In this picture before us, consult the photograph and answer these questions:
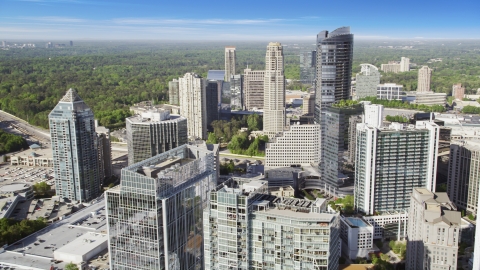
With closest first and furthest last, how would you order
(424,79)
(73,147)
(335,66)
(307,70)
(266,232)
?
(266,232) → (73,147) → (335,66) → (424,79) → (307,70)

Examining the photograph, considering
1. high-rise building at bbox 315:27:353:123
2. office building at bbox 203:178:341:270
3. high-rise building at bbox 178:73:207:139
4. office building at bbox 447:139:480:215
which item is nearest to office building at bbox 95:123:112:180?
high-rise building at bbox 178:73:207:139

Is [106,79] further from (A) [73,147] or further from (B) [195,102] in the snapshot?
(A) [73,147]

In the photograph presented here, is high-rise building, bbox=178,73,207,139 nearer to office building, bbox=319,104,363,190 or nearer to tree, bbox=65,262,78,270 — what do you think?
office building, bbox=319,104,363,190

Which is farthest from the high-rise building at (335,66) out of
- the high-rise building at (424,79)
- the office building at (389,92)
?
the high-rise building at (424,79)

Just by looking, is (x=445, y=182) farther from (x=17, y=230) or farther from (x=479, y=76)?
(x=479, y=76)

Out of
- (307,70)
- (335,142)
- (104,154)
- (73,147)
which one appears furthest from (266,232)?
(307,70)

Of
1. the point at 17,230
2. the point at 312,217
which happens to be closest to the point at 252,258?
the point at 312,217
